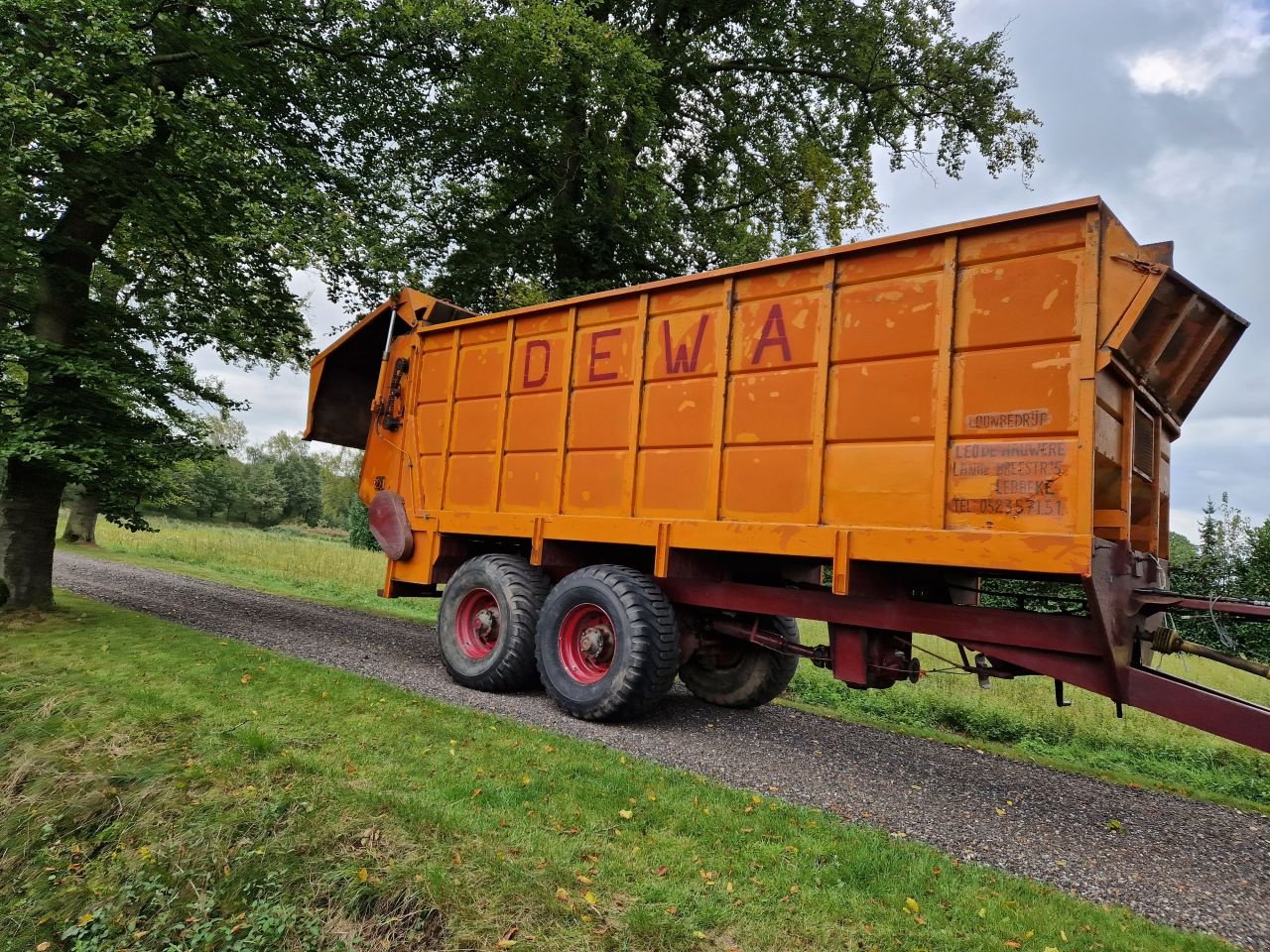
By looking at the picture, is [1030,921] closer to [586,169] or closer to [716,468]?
[716,468]

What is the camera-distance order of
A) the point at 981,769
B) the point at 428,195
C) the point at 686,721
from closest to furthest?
the point at 981,769
the point at 686,721
the point at 428,195

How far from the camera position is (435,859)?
316cm

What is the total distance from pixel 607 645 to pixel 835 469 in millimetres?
2469

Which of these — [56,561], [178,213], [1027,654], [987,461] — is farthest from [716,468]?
[56,561]

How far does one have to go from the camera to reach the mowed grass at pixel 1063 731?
593 cm

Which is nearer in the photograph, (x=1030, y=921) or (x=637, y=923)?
(x=637, y=923)

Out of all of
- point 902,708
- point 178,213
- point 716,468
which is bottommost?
point 902,708

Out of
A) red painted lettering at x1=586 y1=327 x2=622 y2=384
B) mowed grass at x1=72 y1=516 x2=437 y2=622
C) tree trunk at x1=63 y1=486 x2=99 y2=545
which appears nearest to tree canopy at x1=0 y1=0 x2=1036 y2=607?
red painted lettering at x1=586 y1=327 x2=622 y2=384

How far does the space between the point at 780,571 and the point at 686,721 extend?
5.08ft

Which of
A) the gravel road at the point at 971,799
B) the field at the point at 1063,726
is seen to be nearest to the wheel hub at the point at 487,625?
the gravel road at the point at 971,799

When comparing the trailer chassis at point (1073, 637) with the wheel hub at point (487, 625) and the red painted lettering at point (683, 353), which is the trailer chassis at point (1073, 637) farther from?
the wheel hub at point (487, 625)

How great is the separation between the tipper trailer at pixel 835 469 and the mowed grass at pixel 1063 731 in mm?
1357

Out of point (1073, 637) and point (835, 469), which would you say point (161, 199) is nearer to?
point (835, 469)

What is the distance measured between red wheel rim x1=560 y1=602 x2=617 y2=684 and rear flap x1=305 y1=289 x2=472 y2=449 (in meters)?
4.15
